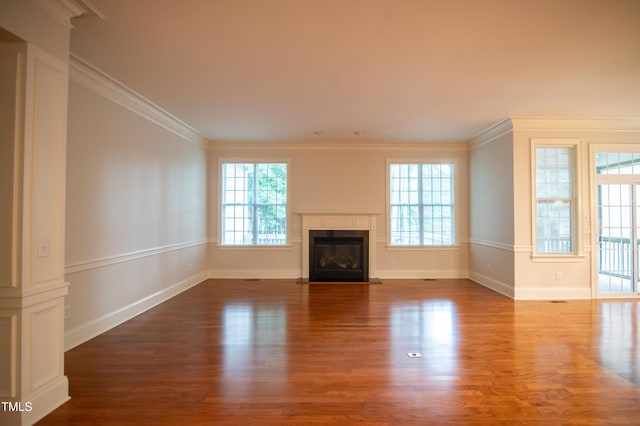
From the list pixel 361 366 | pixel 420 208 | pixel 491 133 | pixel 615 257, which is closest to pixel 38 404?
pixel 361 366

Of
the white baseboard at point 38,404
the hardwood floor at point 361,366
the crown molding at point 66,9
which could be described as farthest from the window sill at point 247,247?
the crown molding at point 66,9

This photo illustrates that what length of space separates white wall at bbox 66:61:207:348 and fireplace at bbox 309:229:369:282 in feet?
8.25

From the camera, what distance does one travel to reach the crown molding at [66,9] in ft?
7.20

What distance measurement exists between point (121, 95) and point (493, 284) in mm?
6353

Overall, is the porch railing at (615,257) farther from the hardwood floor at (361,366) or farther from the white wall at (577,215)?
the hardwood floor at (361,366)

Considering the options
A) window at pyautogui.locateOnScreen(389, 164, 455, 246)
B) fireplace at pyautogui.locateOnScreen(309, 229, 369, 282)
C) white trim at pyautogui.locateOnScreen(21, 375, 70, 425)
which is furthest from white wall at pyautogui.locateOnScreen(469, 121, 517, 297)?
white trim at pyautogui.locateOnScreen(21, 375, 70, 425)

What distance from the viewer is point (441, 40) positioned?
289 cm

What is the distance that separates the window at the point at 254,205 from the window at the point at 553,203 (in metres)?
4.58

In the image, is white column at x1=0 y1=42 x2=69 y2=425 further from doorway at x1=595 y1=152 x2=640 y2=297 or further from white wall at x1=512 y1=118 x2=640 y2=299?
doorway at x1=595 y1=152 x2=640 y2=297

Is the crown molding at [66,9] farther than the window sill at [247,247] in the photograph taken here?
No

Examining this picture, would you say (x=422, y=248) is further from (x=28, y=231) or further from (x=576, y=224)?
(x=28, y=231)

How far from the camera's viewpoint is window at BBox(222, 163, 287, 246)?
23.2 ft

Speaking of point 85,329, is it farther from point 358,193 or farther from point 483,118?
point 483,118

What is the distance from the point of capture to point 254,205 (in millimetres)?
7094
